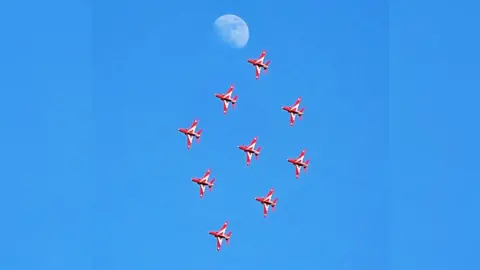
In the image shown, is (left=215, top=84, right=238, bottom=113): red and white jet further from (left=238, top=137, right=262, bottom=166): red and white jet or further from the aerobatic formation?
(left=238, top=137, right=262, bottom=166): red and white jet

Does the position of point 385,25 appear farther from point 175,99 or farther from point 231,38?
point 175,99

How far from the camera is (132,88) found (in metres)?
13.2

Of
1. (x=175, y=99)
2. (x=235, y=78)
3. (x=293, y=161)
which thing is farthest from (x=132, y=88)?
(x=293, y=161)

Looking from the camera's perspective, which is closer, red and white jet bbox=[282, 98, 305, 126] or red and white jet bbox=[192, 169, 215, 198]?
red and white jet bbox=[192, 169, 215, 198]

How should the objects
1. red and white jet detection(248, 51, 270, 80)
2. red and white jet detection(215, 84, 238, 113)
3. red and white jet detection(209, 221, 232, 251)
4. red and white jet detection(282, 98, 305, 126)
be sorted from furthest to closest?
red and white jet detection(282, 98, 305, 126) → red and white jet detection(248, 51, 270, 80) → red and white jet detection(215, 84, 238, 113) → red and white jet detection(209, 221, 232, 251)

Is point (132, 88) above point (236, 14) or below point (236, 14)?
below

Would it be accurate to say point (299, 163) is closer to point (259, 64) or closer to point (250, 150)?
point (250, 150)

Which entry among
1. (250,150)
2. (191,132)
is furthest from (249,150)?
(191,132)

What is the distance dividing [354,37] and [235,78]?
2.23 m

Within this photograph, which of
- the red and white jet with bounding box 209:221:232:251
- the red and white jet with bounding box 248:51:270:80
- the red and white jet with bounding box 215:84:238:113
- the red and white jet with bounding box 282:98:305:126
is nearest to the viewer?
the red and white jet with bounding box 209:221:232:251

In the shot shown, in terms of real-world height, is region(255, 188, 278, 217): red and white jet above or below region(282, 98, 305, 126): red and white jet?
below

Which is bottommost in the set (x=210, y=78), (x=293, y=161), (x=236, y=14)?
(x=293, y=161)

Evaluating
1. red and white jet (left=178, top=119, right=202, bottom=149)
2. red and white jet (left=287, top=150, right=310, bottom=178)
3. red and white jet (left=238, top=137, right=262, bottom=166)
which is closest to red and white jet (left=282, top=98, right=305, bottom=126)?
red and white jet (left=287, top=150, right=310, bottom=178)

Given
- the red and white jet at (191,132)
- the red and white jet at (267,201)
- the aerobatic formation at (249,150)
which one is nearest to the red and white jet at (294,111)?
the aerobatic formation at (249,150)
